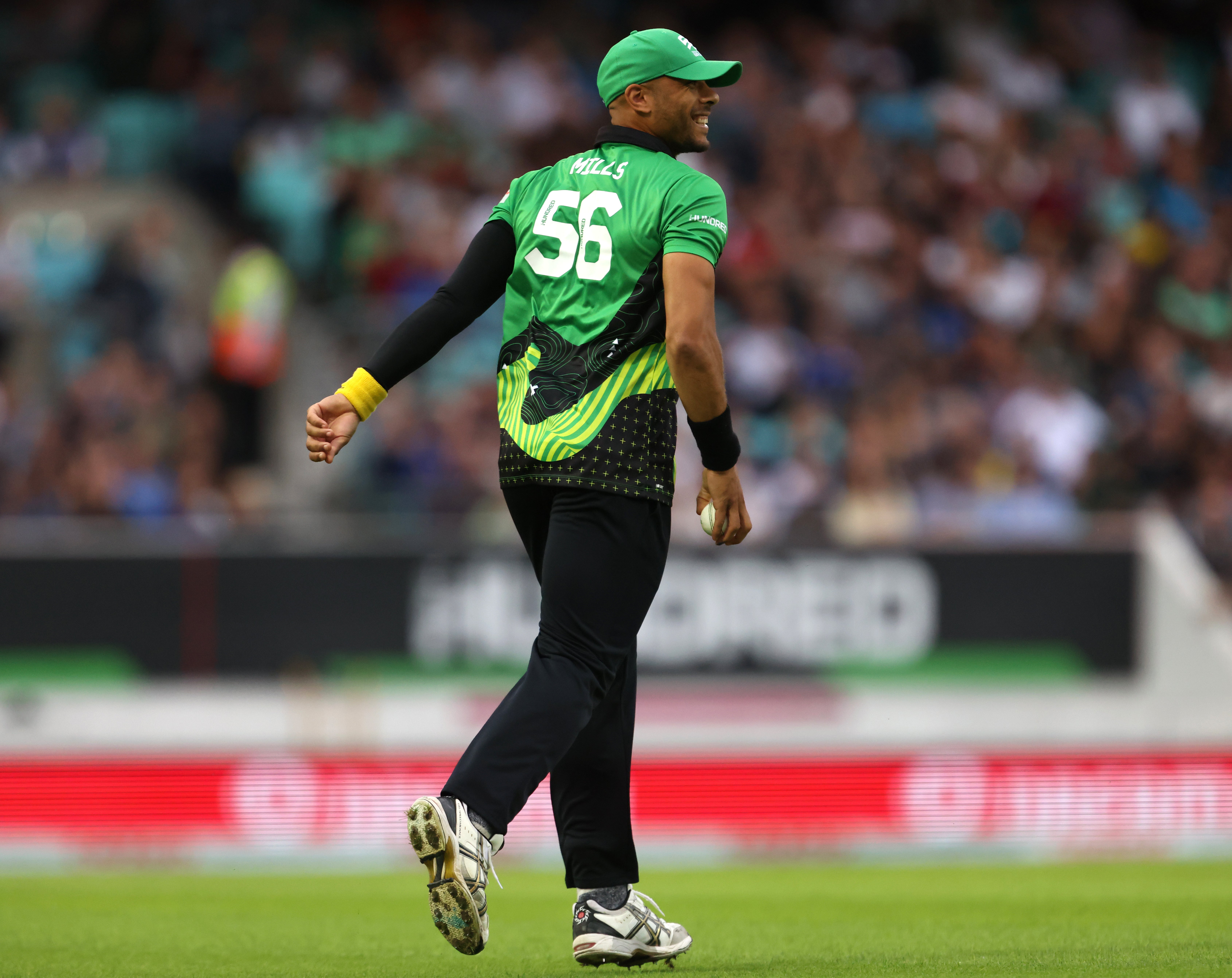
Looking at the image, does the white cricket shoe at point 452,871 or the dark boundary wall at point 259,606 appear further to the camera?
the dark boundary wall at point 259,606

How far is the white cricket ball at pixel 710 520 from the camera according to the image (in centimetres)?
460

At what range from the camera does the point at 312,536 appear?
36.1ft

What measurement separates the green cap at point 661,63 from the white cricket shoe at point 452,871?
1935 millimetres

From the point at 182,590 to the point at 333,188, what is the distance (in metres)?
4.44

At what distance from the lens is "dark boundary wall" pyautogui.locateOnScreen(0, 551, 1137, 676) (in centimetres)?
1085

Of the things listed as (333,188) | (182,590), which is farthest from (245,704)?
(333,188)

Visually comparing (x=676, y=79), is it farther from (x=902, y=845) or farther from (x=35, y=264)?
(x=35, y=264)

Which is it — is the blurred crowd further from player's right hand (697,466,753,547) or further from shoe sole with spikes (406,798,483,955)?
shoe sole with spikes (406,798,483,955)

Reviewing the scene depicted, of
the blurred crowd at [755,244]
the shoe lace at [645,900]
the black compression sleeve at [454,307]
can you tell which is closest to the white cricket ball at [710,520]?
the black compression sleeve at [454,307]

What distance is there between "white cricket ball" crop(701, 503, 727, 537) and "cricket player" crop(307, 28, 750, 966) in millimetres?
17

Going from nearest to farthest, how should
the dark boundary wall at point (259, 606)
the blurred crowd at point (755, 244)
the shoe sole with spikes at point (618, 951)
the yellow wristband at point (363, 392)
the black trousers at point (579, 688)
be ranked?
the black trousers at point (579, 688) → the yellow wristband at point (363, 392) → the shoe sole with spikes at point (618, 951) → the dark boundary wall at point (259, 606) → the blurred crowd at point (755, 244)

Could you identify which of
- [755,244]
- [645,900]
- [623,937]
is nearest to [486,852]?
[623,937]

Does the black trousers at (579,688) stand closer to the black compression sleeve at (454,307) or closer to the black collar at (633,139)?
the black compression sleeve at (454,307)

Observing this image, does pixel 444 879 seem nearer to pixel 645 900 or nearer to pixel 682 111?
pixel 645 900
